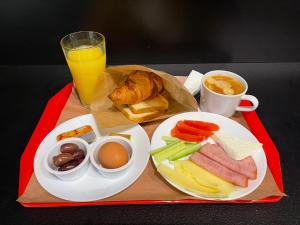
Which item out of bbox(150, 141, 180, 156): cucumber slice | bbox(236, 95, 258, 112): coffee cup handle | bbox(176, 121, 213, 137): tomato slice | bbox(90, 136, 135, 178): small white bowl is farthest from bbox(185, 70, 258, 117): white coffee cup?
bbox(90, 136, 135, 178): small white bowl

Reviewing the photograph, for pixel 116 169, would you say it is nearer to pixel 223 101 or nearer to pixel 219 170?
pixel 219 170

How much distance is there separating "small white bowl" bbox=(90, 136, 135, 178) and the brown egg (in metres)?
0.01

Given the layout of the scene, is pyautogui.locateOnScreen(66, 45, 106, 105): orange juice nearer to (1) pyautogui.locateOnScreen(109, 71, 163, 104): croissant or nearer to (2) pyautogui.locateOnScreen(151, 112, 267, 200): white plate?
(1) pyautogui.locateOnScreen(109, 71, 163, 104): croissant

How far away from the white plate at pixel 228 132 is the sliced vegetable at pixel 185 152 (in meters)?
0.03

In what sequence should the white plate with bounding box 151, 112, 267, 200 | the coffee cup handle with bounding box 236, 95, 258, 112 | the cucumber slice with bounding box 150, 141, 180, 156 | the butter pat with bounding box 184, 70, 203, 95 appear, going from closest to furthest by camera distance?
1. the white plate with bounding box 151, 112, 267, 200
2. the cucumber slice with bounding box 150, 141, 180, 156
3. the coffee cup handle with bounding box 236, 95, 258, 112
4. the butter pat with bounding box 184, 70, 203, 95

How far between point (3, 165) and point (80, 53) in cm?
48

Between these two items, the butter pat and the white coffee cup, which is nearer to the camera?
the white coffee cup

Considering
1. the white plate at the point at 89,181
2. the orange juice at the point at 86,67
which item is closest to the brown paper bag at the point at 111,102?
the orange juice at the point at 86,67

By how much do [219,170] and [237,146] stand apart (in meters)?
0.10

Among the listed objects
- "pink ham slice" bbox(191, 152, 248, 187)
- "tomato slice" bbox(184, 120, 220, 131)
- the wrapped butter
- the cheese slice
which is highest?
the cheese slice

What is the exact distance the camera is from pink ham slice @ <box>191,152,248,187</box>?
698mm

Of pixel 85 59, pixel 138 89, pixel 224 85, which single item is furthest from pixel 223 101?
pixel 85 59

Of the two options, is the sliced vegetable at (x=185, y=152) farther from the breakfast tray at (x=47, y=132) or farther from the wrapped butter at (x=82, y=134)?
the wrapped butter at (x=82, y=134)

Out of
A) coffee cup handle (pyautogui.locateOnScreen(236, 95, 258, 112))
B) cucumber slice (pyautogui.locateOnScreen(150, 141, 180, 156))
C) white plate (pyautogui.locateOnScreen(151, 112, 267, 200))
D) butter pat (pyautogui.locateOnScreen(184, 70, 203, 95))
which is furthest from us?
butter pat (pyautogui.locateOnScreen(184, 70, 203, 95))
